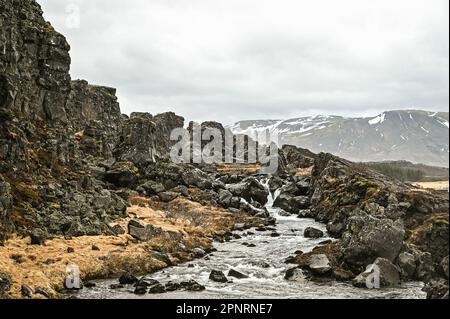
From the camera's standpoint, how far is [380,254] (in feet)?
135

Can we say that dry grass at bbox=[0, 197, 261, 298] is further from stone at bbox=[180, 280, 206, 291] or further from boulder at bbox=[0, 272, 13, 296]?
stone at bbox=[180, 280, 206, 291]

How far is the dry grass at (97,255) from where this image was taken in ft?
119

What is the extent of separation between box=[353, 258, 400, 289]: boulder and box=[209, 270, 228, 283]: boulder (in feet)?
39.2

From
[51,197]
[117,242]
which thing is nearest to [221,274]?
[117,242]

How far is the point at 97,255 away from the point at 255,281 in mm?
16494

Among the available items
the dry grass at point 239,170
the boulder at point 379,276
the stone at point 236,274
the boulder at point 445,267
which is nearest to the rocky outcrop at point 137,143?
the dry grass at point 239,170

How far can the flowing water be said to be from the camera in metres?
35.1

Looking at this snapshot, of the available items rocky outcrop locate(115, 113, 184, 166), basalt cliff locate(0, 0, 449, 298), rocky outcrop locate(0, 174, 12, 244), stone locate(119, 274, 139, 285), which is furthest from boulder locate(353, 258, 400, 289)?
rocky outcrop locate(115, 113, 184, 166)

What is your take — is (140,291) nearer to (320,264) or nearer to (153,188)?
(320,264)

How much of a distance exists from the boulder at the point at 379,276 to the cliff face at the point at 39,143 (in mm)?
30437

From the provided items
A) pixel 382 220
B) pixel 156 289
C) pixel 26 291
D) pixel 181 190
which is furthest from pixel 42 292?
pixel 181 190

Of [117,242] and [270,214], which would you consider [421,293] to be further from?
[270,214]

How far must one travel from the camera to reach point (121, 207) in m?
63.7
